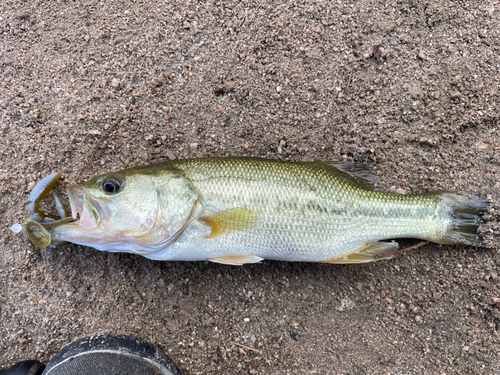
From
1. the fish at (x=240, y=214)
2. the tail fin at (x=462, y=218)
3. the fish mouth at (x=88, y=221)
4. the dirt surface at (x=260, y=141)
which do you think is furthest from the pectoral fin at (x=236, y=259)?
the tail fin at (x=462, y=218)

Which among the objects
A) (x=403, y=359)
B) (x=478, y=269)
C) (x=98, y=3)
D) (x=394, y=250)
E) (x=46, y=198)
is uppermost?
(x=98, y=3)

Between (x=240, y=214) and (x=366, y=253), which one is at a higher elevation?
(x=240, y=214)

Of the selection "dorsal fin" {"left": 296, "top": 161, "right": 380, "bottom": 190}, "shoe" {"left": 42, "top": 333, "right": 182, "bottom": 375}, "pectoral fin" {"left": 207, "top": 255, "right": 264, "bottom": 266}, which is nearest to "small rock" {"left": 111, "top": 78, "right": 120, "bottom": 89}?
"pectoral fin" {"left": 207, "top": 255, "right": 264, "bottom": 266}

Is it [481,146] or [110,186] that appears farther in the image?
[481,146]

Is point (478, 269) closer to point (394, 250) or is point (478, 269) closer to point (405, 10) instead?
point (394, 250)

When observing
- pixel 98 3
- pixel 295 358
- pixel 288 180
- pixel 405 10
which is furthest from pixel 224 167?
pixel 405 10

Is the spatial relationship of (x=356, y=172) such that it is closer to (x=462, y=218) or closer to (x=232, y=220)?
(x=462, y=218)

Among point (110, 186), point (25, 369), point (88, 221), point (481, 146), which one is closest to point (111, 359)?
point (25, 369)

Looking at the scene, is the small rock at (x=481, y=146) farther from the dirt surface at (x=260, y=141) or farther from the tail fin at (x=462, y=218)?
the tail fin at (x=462, y=218)

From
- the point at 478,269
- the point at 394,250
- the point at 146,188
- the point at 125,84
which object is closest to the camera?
the point at 146,188

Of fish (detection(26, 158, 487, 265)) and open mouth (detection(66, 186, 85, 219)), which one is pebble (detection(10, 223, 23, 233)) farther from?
open mouth (detection(66, 186, 85, 219))
